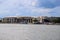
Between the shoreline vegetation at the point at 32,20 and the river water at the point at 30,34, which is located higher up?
the shoreline vegetation at the point at 32,20

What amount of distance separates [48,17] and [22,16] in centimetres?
58

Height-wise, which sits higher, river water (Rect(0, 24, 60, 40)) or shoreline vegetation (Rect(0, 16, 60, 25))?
shoreline vegetation (Rect(0, 16, 60, 25))

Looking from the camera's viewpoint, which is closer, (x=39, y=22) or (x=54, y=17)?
(x=54, y=17)

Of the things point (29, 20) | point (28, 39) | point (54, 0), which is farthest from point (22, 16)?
point (54, 0)

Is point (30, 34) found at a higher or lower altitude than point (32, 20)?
lower

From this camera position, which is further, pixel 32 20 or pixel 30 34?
pixel 30 34

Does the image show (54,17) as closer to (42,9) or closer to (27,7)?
(42,9)

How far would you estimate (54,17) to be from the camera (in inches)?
151

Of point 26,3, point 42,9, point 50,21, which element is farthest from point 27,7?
point 50,21

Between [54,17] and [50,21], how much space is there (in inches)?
8.9

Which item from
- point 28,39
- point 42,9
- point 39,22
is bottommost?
point 28,39

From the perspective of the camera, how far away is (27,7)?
4.02m

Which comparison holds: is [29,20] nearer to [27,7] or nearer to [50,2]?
[27,7]

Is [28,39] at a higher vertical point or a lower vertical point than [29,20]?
lower
